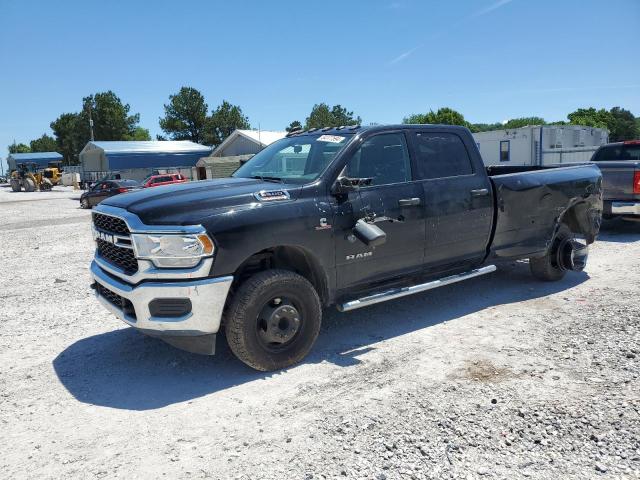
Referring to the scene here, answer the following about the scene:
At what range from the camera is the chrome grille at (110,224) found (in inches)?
152

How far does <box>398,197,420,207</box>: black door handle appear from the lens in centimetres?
470

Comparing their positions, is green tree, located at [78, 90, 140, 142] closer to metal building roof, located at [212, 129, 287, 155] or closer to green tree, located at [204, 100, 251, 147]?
green tree, located at [204, 100, 251, 147]

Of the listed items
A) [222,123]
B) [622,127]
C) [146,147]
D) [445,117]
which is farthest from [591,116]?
[146,147]

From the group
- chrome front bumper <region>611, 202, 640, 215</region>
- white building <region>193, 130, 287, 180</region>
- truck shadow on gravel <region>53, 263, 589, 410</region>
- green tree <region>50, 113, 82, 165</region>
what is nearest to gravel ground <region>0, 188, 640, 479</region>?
truck shadow on gravel <region>53, 263, 589, 410</region>

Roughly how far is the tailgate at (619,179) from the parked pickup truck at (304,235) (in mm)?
4232

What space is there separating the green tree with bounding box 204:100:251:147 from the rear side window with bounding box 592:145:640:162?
7275 centimetres

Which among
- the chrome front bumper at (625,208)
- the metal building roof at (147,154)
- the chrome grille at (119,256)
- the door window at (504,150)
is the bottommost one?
the chrome front bumper at (625,208)

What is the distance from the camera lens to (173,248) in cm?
362

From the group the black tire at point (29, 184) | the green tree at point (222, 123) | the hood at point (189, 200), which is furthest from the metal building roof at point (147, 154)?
the hood at point (189, 200)

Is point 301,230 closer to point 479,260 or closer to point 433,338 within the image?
point 433,338

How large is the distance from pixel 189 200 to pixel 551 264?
4.85 meters

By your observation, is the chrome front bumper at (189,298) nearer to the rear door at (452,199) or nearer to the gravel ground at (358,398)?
the gravel ground at (358,398)

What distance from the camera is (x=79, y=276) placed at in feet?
25.8

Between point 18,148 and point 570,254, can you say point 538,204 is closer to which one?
point 570,254
